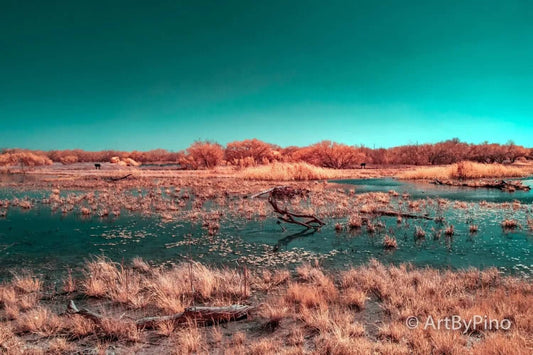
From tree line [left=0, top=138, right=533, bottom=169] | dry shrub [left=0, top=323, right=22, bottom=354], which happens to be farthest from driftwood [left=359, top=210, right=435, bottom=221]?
tree line [left=0, top=138, right=533, bottom=169]

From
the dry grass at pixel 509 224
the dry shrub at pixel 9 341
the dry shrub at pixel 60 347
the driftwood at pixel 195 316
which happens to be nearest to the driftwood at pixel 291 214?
the driftwood at pixel 195 316

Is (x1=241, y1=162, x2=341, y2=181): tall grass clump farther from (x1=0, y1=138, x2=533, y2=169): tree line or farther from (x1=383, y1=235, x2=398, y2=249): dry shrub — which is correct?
(x1=383, y1=235, x2=398, y2=249): dry shrub

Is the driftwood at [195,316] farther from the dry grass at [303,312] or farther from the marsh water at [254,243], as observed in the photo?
the marsh water at [254,243]

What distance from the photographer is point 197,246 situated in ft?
28.8

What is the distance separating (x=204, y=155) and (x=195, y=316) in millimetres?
41830

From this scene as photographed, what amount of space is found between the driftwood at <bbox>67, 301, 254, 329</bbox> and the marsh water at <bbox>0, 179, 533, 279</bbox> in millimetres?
2534

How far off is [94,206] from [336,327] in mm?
13682

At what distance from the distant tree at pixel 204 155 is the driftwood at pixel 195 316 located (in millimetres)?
41192

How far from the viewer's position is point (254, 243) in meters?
9.07

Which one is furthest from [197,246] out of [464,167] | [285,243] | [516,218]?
[464,167]

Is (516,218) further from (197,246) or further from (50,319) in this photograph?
(50,319)

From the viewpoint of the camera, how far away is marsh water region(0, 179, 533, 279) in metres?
7.45

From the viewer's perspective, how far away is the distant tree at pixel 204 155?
45.3 metres

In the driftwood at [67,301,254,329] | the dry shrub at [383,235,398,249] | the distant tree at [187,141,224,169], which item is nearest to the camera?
the driftwood at [67,301,254,329]
